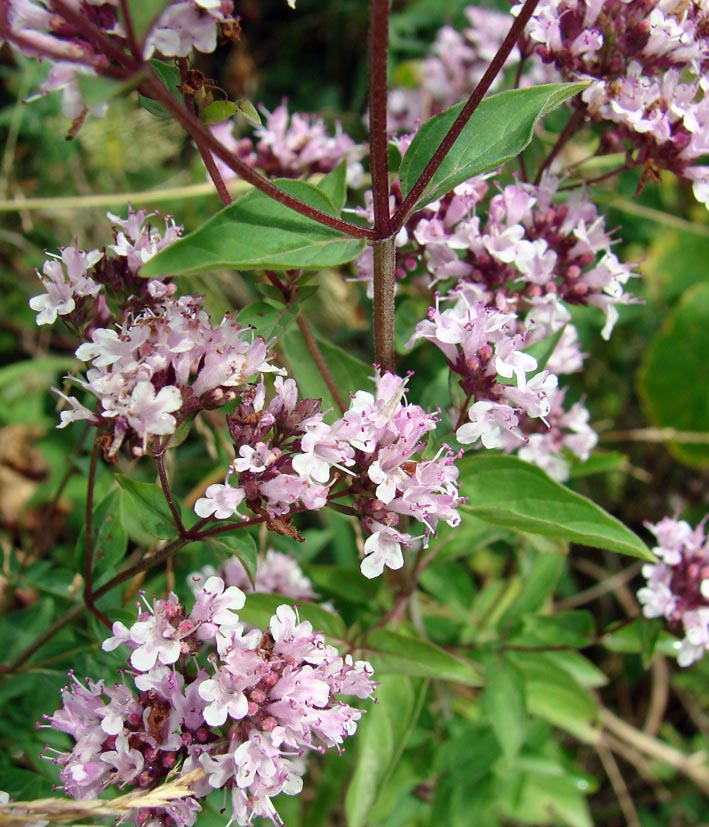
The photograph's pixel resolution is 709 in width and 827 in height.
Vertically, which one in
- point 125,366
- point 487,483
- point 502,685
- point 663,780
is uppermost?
point 125,366

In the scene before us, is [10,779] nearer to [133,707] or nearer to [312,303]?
[133,707]

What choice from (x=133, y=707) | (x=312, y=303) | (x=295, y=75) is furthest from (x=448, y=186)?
(x=295, y=75)

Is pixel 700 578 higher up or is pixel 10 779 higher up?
pixel 700 578

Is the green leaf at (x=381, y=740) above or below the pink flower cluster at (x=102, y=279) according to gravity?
below

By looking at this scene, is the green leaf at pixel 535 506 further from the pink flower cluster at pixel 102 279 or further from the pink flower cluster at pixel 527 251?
the pink flower cluster at pixel 102 279

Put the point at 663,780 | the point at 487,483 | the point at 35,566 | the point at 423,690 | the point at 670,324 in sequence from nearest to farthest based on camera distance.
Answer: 1. the point at 487,483
2. the point at 423,690
3. the point at 35,566
4. the point at 663,780
5. the point at 670,324

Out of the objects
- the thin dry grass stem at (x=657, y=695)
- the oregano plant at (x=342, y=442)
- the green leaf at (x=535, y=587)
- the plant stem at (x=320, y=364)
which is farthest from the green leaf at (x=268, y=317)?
the thin dry grass stem at (x=657, y=695)
